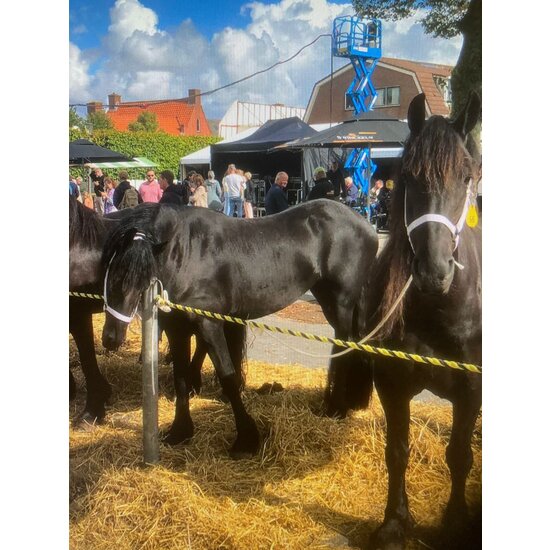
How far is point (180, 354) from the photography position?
12.4 feet

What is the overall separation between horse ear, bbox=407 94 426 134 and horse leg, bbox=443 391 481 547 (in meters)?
1.15

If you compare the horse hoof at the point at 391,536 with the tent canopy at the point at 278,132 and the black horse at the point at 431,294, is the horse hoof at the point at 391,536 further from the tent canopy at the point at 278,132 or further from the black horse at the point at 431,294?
the tent canopy at the point at 278,132

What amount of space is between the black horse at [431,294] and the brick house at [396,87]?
203 mm

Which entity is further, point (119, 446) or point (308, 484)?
point (119, 446)

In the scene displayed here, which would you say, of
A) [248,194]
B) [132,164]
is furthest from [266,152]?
[132,164]

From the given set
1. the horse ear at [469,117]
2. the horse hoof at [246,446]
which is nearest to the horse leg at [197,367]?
the horse hoof at [246,446]

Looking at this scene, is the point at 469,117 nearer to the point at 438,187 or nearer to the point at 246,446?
the point at 438,187

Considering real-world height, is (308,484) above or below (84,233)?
below

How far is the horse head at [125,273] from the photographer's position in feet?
10.9

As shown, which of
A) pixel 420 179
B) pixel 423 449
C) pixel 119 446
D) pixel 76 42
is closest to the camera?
pixel 420 179
